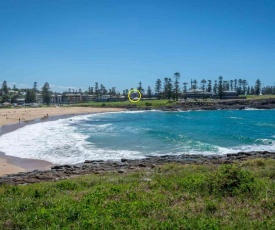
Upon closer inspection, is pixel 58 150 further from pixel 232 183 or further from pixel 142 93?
pixel 142 93

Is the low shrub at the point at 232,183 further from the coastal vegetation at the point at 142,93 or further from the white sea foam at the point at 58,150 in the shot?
the coastal vegetation at the point at 142,93

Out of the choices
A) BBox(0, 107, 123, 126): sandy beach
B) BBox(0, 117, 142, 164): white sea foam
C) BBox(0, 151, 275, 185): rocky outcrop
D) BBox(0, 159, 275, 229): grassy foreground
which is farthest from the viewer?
BBox(0, 107, 123, 126): sandy beach

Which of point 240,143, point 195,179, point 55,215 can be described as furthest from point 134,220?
point 240,143

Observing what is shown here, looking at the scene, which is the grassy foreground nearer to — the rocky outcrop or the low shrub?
the low shrub

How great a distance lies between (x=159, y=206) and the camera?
7.98 m

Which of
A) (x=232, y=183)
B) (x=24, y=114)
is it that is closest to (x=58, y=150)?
(x=232, y=183)

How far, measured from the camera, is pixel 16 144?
31.2m

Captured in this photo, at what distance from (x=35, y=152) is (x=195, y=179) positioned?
19.9 meters

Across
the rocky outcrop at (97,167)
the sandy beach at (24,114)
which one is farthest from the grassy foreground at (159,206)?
the sandy beach at (24,114)

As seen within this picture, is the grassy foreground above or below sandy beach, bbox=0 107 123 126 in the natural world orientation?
above

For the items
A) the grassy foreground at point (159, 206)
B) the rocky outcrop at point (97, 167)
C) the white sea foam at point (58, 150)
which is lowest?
the white sea foam at point (58, 150)

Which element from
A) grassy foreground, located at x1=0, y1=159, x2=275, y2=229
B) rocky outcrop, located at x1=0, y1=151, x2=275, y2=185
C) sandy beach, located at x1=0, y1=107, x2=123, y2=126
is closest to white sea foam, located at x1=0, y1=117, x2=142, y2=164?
rocky outcrop, located at x1=0, y1=151, x2=275, y2=185

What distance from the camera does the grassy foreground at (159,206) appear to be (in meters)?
6.84

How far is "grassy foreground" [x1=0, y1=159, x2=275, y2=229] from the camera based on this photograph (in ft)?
22.4
